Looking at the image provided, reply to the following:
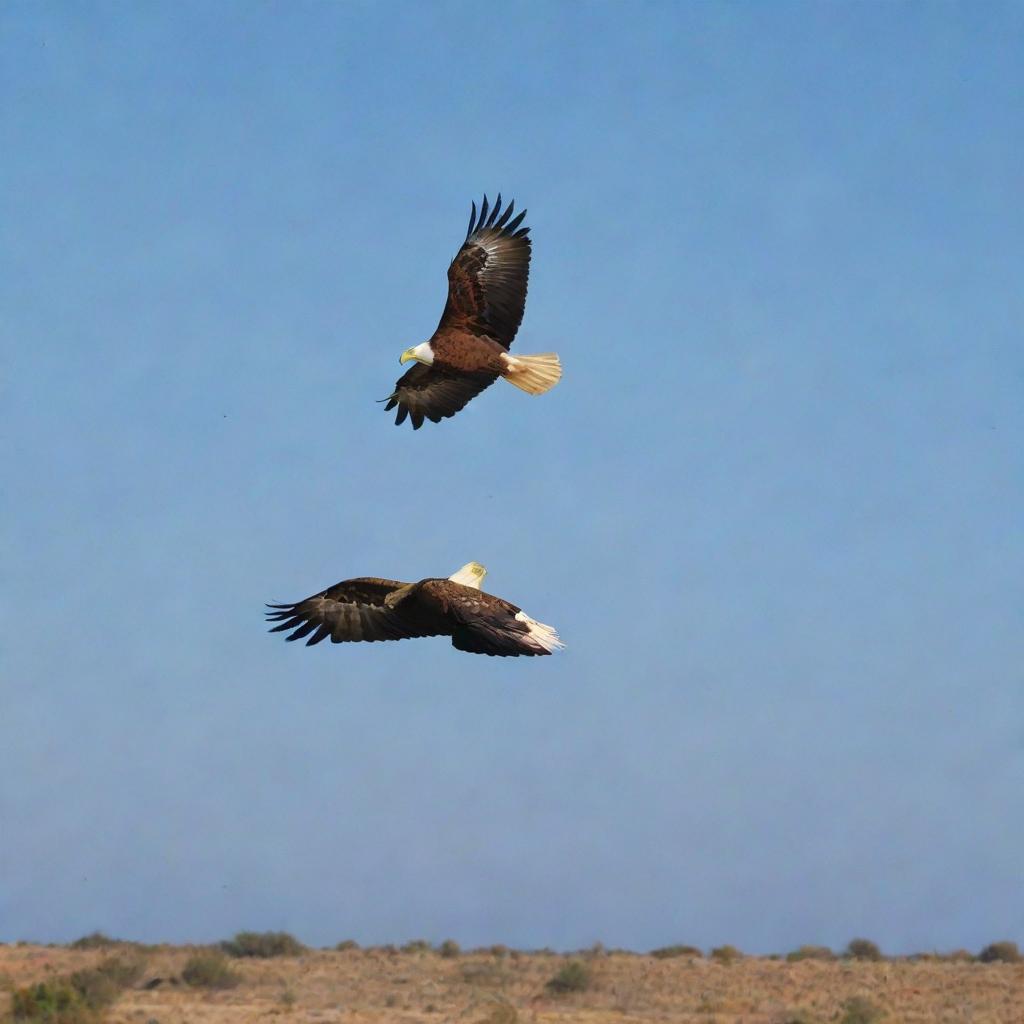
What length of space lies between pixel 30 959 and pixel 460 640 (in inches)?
1161

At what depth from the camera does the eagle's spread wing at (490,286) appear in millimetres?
23281

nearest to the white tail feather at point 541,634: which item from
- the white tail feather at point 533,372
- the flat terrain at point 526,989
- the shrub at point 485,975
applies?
the white tail feather at point 533,372

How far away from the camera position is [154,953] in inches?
1665

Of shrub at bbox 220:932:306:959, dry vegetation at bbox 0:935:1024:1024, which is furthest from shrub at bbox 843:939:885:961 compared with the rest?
shrub at bbox 220:932:306:959

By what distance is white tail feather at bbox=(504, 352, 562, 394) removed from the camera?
23.1m

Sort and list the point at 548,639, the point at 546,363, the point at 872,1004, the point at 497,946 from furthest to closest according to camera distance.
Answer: the point at 497,946 → the point at 872,1004 → the point at 546,363 → the point at 548,639

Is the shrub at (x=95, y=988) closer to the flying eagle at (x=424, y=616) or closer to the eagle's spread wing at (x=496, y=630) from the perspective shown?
the flying eagle at (x=424, y=616)

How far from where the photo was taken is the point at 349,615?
20.3 m

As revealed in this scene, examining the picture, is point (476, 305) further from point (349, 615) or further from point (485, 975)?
point (485, 975)

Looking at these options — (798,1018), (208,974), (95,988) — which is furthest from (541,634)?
(208,974)

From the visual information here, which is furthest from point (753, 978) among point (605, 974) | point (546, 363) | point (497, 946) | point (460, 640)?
point (460, 640)

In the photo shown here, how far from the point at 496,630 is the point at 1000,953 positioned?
30873mm

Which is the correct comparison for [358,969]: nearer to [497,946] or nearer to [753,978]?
[497,946]

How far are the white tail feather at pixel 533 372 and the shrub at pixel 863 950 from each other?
25397 mm
